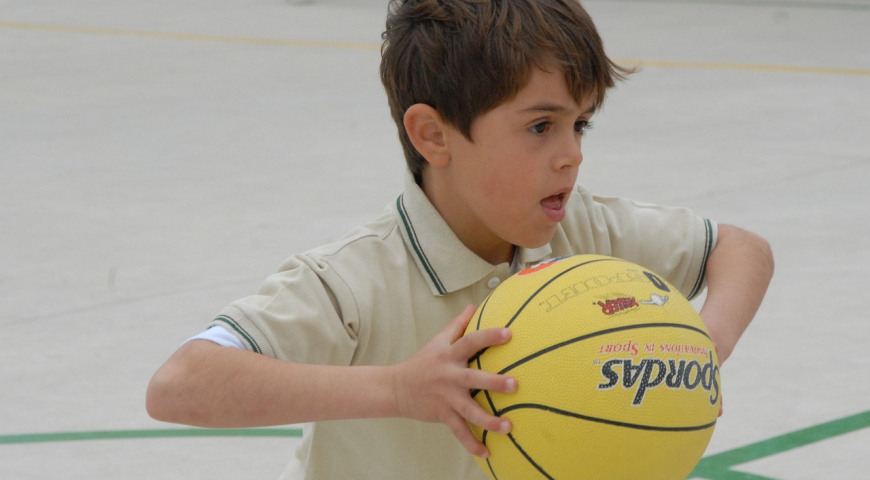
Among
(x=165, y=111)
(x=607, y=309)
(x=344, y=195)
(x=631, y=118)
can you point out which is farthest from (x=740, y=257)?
(x=165, y=111)

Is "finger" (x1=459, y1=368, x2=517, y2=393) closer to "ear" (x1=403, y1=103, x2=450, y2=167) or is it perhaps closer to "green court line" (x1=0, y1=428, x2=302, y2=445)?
"ear" (x1=403, y1=103, x2=450, y2=167)

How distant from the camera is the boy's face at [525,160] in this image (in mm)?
1950

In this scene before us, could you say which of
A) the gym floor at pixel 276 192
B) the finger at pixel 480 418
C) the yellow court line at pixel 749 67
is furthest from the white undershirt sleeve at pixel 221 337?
the yellow court line at pixel 749 67

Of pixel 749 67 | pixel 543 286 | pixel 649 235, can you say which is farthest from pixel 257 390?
pixel 749 67

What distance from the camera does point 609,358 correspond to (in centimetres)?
168

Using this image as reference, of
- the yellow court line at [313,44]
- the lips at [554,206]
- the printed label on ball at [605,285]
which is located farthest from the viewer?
the yellow court line at [313,44]

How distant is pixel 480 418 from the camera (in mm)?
1633

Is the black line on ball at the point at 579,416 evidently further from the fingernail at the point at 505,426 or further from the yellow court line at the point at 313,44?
the yellow court line at the point at 313,44

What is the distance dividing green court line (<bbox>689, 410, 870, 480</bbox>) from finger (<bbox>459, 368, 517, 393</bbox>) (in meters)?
1.46

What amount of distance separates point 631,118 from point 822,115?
3.46ft

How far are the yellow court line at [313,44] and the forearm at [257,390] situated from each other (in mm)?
5975

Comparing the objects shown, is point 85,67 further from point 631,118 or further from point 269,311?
point 269,311

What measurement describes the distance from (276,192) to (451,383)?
4.28 metres

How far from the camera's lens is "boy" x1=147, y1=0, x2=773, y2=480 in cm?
175
